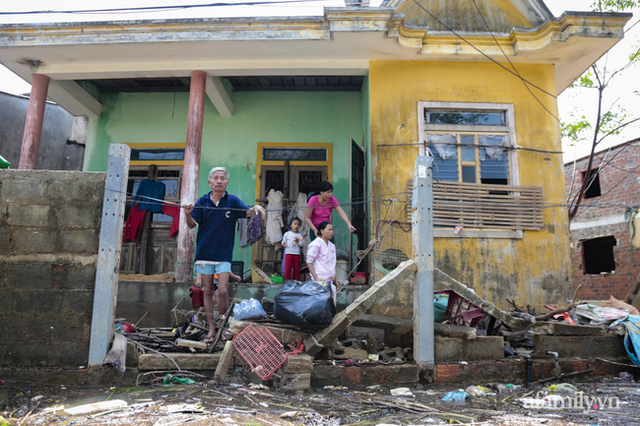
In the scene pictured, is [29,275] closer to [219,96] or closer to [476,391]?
[476,391]

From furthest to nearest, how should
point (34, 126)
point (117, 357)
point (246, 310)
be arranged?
point (34, 126) → point (246, 310) → point (117, 357)

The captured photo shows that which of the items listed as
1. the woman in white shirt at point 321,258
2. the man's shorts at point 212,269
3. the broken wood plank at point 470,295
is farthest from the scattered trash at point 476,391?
the man's shorts at point 212,269

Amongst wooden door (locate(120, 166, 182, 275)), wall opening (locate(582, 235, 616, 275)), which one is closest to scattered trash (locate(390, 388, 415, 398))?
wooden door (locate(120, 166, 182, 275))

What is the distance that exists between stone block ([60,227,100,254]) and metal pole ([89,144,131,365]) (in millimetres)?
89

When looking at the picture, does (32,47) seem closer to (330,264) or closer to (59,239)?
(59,239)

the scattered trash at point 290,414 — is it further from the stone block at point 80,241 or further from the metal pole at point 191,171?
the metal pole at point 191,171

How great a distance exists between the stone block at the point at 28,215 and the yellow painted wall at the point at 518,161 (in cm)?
454

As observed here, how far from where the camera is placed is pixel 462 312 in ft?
16.5

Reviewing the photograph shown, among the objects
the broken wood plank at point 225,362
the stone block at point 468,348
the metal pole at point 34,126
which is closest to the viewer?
the broken wood plank at point 225,362

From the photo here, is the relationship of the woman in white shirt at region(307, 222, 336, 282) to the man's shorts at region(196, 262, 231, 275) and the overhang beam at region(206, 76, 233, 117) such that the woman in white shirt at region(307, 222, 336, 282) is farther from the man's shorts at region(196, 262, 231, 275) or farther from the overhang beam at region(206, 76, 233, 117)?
the overhang beam at region(206, 76, 233, 117)

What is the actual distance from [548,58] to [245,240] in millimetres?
6625

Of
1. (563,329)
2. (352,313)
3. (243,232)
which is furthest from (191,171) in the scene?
(563,329)

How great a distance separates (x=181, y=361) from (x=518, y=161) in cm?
621

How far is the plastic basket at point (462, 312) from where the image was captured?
491cm
